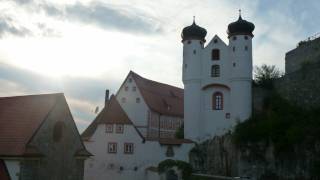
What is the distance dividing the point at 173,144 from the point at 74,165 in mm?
16373

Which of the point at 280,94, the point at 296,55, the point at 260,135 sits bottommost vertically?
the point at 260,135

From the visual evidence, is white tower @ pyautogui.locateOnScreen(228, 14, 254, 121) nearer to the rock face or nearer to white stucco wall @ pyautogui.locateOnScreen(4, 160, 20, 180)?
the rock face

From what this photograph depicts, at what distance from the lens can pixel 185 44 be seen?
152 ft

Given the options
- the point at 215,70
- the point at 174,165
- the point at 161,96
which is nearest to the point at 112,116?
the point at 174,165

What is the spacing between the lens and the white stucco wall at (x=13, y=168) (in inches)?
980

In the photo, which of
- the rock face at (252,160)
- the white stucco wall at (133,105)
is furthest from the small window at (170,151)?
the white stucco wall at (133,105)

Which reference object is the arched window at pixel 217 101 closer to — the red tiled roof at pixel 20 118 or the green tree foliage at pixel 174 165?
the green tree foliage at pixel 174 165

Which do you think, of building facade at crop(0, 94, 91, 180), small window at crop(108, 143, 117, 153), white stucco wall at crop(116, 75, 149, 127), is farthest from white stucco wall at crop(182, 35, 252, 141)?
building facade at crop(0, 94, 91, 180)

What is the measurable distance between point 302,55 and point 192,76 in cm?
1094

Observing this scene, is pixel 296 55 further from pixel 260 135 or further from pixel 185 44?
pixel 185 44

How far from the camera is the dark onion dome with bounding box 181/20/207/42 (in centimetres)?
4591

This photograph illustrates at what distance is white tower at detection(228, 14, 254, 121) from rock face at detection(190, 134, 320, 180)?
2968 mm

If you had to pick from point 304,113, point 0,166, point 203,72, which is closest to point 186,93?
point 203,72

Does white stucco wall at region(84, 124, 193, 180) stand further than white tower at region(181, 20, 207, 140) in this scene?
No
